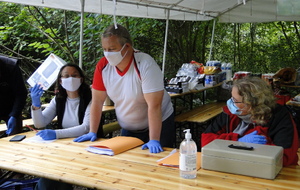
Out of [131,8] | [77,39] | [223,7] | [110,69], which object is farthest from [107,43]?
[77,39]

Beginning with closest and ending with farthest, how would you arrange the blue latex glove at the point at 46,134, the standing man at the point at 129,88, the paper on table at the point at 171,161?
the paper on table at the point at 171,161 → the standing man at the point at 129,88 → the blue latex glove at the point at 46,134

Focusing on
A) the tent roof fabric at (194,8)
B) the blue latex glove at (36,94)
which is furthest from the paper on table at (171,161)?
the tent roof fabric at (194,8)

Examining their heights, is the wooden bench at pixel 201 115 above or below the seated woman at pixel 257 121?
below

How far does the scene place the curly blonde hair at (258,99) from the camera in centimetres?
207

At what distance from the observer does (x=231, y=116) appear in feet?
7.48

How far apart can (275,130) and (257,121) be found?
120 mm

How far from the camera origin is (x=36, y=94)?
9.13 feet

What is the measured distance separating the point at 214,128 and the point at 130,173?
31.3 inches

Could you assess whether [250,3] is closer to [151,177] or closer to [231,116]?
[231,116]

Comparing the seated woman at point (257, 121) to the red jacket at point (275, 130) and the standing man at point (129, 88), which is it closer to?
the red jacket at point (275, 130)

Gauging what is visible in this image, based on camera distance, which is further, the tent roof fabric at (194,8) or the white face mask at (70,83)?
the tent roof fabric at (194,8)

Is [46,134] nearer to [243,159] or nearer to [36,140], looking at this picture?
[36,140]

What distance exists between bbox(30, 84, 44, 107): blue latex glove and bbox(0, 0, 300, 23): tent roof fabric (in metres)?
1.55

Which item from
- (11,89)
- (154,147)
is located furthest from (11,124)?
(154,147)
